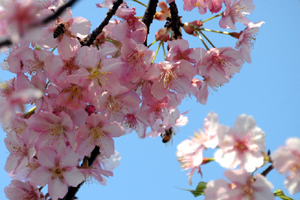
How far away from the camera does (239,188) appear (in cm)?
140

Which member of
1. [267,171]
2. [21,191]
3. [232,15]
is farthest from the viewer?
[232,15]

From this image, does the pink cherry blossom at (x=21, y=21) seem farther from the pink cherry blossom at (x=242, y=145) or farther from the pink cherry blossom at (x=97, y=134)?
the pink cherry blossom at (x=97, y=134)

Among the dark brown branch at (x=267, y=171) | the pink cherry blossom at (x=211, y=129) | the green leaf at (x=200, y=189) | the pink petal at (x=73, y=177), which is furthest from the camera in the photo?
the pink petal at (x=73, y=177)

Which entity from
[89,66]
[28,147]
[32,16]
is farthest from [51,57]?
[32,16]

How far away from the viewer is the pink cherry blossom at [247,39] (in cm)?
222

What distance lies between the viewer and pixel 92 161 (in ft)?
7.30

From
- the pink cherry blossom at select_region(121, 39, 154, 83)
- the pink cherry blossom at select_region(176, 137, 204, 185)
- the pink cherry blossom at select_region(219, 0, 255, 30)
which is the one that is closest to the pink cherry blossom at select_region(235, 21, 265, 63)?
the pink cherry blossom at select_region(219, 0, 255, 30)

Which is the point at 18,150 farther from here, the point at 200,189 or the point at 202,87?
the point at 202,87

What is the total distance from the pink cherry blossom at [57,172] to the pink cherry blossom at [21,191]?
206 mm

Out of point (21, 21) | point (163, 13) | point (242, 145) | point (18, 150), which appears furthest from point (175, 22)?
point (21, 21)

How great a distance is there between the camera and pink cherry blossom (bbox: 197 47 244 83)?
2023mm

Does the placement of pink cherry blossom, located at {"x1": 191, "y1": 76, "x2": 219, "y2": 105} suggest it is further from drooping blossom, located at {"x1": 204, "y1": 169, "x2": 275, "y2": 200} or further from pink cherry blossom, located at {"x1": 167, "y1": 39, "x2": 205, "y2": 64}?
drooping blossom, located at {"x1": 204, "y1": 169, "x2": 275, "y2": 200}

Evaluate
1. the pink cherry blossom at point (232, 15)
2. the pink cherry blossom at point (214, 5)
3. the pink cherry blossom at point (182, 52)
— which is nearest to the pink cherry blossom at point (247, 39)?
the pink cherry blossom at point (232, 15)

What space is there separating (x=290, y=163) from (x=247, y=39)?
1280 millimetres
